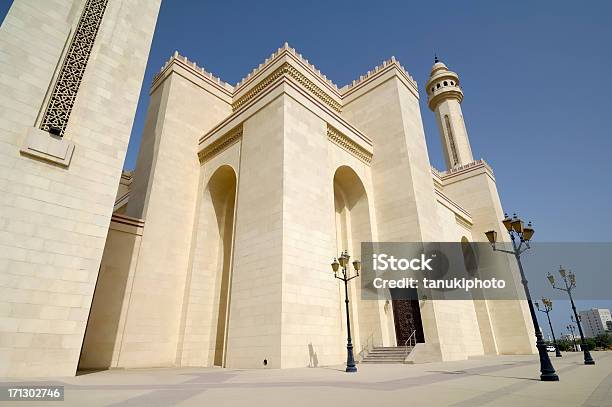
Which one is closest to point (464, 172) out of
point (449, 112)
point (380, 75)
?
point (449, 112)

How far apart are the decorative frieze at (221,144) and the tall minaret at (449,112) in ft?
68.6

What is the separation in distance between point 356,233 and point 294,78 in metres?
9.22

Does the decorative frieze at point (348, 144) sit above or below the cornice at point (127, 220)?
above

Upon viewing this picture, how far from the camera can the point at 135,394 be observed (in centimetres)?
468

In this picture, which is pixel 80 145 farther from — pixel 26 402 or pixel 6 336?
pixel 26 402

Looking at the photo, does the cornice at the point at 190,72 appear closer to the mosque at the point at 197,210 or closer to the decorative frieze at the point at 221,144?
the mosque at the point at 197,210

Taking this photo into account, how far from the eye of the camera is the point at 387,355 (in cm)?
1329

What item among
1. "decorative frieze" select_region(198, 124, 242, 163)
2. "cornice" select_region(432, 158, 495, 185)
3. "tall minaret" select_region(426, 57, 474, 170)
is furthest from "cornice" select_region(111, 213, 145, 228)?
"tall minaret" select_region(426, 57, 474, 170)

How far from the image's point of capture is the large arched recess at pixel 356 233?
14625 mm

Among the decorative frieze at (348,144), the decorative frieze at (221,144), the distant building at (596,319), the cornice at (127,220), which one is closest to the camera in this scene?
the cornice at (127,220)

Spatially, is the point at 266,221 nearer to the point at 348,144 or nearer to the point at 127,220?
the point at 127,220

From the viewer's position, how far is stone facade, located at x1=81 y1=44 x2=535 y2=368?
11.3 meters

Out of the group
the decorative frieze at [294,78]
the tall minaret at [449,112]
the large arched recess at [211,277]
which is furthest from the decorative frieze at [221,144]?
the tall minaret at [449,112]

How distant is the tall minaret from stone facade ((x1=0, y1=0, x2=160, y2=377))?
2604 cm
